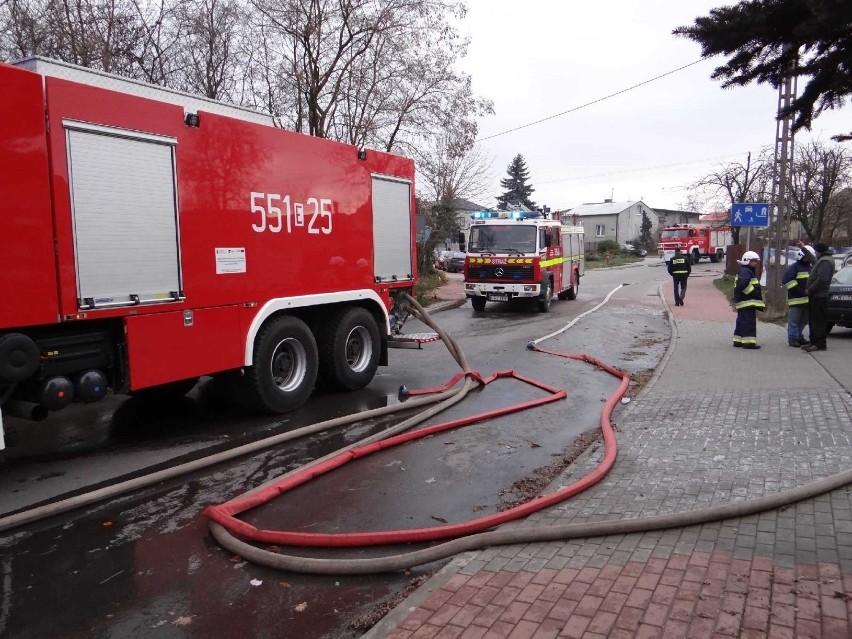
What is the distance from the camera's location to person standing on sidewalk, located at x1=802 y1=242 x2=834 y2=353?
11.0m

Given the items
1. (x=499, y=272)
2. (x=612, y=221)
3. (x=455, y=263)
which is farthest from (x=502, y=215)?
(x=612, y=221)

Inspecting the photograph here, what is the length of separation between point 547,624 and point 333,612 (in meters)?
1.09

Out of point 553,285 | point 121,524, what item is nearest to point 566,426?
point 121,524

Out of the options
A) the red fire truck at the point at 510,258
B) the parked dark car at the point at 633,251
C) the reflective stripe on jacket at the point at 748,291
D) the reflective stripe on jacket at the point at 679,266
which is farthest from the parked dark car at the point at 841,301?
the parked dark car at the point at 633,251

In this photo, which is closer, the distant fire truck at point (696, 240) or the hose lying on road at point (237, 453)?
the hose lying on road at point (237, 453)

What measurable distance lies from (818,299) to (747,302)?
41.9 inches

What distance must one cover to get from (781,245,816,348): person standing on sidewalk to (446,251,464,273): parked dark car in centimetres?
3035

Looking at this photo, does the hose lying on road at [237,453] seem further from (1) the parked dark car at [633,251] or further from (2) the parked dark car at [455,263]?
(1) the parked dark car at [633,251]

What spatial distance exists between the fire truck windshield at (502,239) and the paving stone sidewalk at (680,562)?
12.7 m

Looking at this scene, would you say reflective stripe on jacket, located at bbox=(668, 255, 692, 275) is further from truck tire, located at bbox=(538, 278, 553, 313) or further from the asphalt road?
the asphalt road

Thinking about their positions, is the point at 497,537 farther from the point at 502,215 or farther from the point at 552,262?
the point at 552,262

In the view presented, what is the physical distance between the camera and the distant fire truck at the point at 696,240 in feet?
169

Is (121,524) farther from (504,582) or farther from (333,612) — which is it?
(504,582)

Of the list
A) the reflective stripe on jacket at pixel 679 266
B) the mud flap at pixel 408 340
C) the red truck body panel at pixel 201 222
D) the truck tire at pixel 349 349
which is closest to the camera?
the red truck body panel at pixel 201 222
